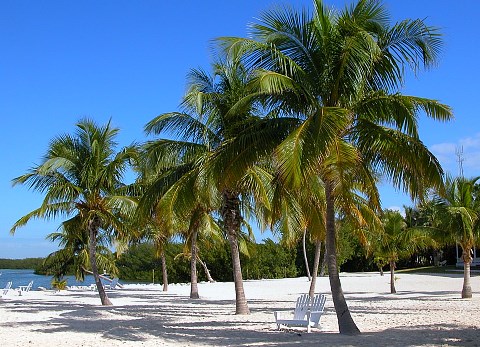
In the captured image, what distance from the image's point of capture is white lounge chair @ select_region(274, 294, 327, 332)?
12281 millimetres

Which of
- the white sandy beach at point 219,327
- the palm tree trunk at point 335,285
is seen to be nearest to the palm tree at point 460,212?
the white sandy beach at point 219,327

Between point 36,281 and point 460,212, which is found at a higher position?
point 460,212

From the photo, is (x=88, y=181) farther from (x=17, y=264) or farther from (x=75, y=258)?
(x=17, y=264)

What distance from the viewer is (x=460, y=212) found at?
20.7m

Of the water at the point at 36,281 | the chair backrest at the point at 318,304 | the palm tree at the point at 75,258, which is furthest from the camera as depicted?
the water at the point at 36,281

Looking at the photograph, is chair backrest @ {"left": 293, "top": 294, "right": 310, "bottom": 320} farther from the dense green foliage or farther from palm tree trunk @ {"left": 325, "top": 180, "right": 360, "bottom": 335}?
the dense green foliage

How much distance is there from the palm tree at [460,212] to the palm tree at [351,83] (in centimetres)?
1025

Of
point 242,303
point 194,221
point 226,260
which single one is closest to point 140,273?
point 226,260

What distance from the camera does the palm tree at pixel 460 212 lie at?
20.8 m

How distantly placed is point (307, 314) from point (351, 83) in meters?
4.98

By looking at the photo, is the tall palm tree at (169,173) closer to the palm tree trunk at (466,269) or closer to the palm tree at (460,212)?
the palm tree at (460,212)

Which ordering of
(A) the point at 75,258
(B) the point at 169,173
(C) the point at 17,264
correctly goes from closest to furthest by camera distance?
(B) the point at 169,173 → (A) the point at 75,258 → (C) the point at 17,264

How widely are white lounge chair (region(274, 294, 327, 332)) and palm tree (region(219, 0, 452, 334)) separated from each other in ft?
3.21

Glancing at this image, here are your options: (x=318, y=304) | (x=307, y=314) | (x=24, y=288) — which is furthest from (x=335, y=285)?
(x=24, y=288)
